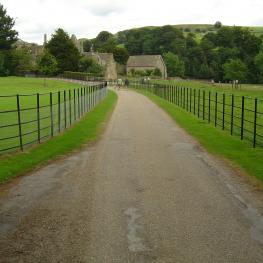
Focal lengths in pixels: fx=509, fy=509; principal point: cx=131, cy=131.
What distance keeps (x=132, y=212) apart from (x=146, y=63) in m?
152

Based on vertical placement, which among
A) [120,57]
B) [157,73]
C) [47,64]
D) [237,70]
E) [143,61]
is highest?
[120,57]

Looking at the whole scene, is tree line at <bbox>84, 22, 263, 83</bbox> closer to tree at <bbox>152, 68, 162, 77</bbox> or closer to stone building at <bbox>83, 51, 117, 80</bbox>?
tree at <bbox>152, 68, 162, 77</bbox>

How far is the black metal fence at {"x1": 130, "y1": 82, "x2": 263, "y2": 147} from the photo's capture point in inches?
819

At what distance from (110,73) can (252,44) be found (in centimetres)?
4628

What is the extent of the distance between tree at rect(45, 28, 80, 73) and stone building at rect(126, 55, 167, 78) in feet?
142

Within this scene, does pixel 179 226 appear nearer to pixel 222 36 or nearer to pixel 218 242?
pixel 218 242

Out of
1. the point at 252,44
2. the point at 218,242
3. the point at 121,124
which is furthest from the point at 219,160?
the point at 252,44

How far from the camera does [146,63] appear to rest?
159750 mm

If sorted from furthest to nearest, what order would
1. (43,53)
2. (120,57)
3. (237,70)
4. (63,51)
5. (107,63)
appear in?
(120,57) → (107,63) → (237,70) → (63,51) → (43,53)

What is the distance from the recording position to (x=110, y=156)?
15.7 m

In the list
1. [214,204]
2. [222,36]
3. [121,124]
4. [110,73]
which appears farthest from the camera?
[222,36]

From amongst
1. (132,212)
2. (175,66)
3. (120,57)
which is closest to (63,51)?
(120,57)

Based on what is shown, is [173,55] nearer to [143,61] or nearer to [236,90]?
[143,61]

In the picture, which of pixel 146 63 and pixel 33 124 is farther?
pixel 146 63
